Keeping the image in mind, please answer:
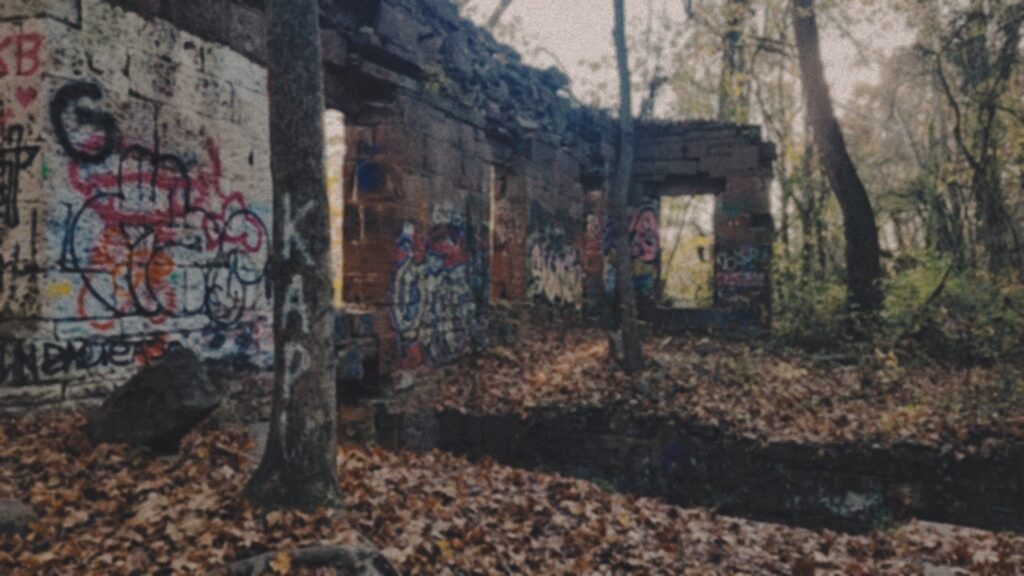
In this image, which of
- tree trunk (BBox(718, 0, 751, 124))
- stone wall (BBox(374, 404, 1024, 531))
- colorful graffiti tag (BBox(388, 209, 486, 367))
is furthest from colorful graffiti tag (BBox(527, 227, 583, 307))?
tree trunk (BBox(718, 0, 751, 124))

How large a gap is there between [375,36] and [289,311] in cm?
448

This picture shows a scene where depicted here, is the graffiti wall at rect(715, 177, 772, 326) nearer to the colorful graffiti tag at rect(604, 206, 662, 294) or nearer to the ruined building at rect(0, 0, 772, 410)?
the colorful graffiti tag at rect(604, 206, 662, 294)

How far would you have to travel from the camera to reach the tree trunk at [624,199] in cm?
929

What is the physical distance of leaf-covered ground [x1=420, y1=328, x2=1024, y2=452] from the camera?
23.8 ft

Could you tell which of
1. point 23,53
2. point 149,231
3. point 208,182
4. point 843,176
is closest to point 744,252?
point 843,176

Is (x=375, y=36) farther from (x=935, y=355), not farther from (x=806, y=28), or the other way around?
(x=935, y=355)

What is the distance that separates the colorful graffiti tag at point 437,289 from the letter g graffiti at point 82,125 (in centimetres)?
347

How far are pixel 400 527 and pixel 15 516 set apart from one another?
192 centimetres

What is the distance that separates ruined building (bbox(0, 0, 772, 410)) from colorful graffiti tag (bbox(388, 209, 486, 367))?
0.03 meters

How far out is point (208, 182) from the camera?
18.6 ft

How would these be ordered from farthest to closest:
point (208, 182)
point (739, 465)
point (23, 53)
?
point (739, 465) < point (208, 182) < point (23, 53)

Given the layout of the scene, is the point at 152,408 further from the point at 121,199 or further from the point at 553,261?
the point at 553,261

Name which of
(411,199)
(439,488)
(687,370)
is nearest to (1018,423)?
(687,370)

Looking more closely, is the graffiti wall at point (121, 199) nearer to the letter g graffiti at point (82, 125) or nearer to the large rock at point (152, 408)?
the letter g graffiti at point (82, 125)
